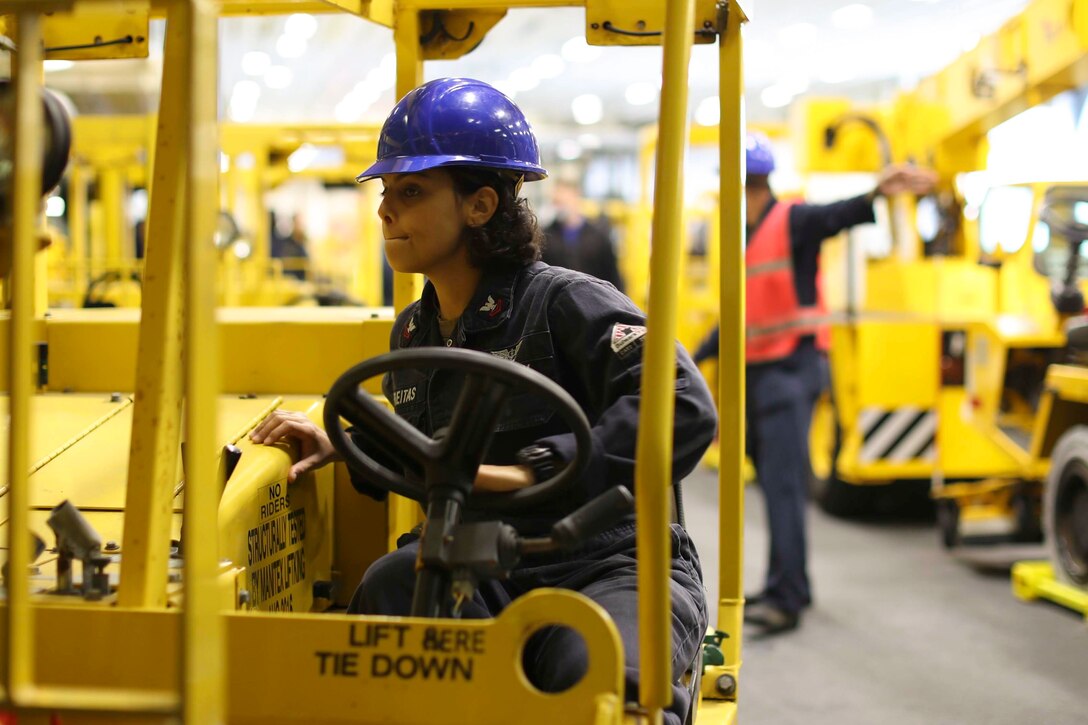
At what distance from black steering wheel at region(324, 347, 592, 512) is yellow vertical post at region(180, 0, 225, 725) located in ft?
1.56

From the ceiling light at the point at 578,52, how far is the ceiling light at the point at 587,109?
3.64 m

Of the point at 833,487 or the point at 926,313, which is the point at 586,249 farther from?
the point at 926,313

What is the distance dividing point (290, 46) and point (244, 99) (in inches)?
228

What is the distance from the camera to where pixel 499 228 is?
230cm

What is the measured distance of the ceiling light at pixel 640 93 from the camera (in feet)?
67.7

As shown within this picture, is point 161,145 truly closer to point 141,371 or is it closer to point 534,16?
point 141,371

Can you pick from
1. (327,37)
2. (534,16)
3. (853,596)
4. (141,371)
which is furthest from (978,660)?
(327,37)

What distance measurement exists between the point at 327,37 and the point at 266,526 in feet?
48.0

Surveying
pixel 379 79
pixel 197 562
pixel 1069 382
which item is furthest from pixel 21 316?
pixel 379 79

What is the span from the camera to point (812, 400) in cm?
510

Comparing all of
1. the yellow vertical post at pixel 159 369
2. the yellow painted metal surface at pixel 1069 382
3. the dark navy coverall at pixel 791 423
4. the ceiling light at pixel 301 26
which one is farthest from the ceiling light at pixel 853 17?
the yellow vertical post at pixel 159 369

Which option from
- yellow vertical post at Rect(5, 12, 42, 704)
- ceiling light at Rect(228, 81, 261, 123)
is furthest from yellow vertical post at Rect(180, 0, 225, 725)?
ceiling light at Rect(228, 81, 261, 123)

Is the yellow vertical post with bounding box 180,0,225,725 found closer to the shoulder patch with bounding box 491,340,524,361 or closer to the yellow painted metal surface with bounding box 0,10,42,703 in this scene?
the yellow painted metal surface with bounding box 0,10,42,703

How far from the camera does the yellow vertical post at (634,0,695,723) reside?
5.07 feet
